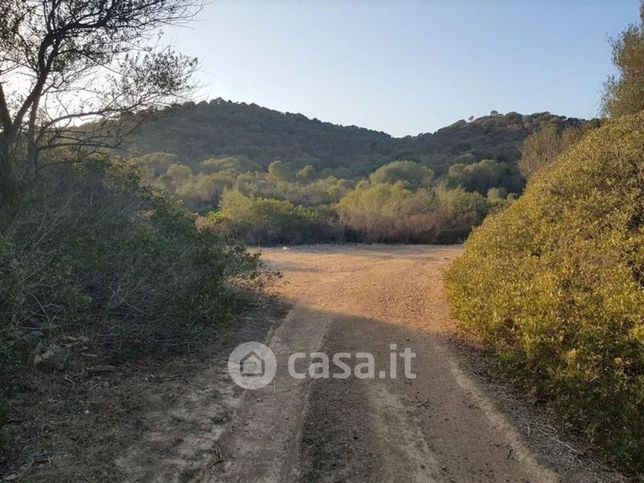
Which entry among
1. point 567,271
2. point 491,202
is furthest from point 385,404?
point 491,202

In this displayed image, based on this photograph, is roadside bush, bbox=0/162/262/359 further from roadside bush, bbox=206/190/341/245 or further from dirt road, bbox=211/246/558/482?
roadside bush, bbox=206/190/341/245

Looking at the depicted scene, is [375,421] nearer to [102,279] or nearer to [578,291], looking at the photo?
[578,291]

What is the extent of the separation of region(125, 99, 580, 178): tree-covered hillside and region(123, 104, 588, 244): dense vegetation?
172mm

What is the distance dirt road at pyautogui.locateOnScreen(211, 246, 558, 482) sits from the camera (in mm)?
3564

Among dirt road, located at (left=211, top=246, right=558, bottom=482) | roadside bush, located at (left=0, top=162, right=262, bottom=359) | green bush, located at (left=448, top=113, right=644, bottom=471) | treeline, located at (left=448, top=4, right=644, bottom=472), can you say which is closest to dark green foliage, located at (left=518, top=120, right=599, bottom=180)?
treeline, located at (left=448, top=4, right=644, bottom=472)

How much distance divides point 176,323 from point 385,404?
271cm

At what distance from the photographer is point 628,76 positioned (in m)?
14.5

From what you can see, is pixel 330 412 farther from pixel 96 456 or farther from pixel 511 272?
pixel 511 272

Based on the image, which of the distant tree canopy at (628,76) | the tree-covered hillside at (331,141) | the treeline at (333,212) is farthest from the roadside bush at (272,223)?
the tree-covered hillside at (331,141)

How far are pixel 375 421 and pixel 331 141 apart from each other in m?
64.5

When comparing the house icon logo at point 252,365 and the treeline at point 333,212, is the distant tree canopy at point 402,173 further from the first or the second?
the house icon logo at point 252,365

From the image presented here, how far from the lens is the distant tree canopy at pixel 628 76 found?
1378 cm

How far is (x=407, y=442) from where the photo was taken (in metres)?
3.96

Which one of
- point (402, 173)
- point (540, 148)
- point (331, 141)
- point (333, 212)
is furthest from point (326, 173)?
point (333, 212)
